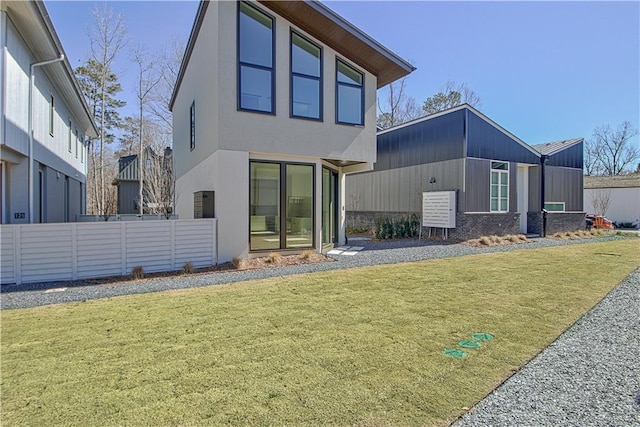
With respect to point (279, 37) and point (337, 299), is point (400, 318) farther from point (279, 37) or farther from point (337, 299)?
point (279, 37)

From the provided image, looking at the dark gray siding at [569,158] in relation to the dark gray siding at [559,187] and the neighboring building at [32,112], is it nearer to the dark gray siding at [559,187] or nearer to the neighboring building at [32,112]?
the dark gray siding at [559,187]

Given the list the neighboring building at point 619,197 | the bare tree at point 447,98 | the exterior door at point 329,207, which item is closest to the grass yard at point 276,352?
the exterior door at point 329,207

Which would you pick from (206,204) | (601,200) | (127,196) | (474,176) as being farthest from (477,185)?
(127,196)

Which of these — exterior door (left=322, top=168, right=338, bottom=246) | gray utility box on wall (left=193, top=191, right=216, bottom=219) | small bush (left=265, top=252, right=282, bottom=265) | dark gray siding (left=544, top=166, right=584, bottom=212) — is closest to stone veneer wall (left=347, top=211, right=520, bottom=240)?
dark gray siding (left=544, top=166, right=584, bottom=212)

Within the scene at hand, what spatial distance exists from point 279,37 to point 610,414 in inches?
402

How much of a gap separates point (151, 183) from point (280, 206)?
1083 cm

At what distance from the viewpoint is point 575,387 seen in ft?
9.92

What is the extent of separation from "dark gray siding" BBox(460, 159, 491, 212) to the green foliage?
257cm

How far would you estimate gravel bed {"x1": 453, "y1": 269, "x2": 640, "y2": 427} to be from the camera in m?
2.56

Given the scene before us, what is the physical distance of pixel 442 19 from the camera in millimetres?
13812

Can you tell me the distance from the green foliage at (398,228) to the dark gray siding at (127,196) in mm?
18246

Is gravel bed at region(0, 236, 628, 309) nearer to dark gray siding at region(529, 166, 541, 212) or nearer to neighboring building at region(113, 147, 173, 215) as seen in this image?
dark gray siding at region(529, 166, 541, 212)

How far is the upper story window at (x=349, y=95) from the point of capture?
1073 cm

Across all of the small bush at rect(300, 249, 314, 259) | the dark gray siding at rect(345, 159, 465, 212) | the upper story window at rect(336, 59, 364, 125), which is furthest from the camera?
the dark gray siding at rect(345, 159, 465, 212)
